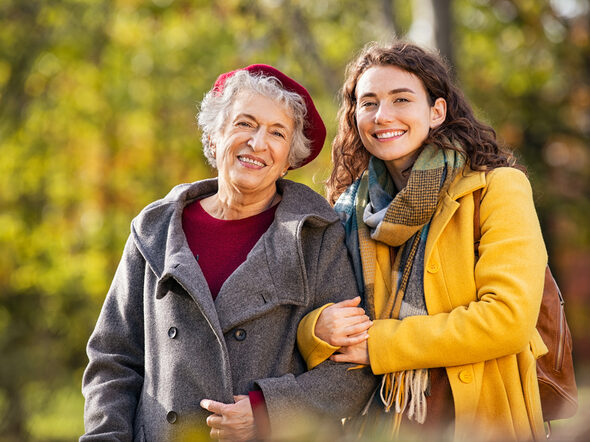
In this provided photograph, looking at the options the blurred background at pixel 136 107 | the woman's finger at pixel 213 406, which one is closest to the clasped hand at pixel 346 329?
the woman's finger at pixel 213 406

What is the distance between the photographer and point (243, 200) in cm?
292

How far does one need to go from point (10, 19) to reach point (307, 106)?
6381 mm

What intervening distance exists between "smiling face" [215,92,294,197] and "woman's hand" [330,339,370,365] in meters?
0.74

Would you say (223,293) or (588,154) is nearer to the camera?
(223,293)

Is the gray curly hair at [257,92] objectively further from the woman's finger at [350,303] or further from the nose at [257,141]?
the woman's finger at [350,303]

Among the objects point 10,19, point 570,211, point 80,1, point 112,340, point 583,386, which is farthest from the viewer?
point 570,211

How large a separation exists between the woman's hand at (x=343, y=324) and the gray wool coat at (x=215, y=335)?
0.10 meters

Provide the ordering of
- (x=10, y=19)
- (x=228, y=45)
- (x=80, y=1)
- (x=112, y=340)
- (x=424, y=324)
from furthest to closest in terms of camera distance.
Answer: (x=228, y=45) → (x=80, y=1) → (x=10, y=19) → (x=112, y=340) → (x=424, y=324)

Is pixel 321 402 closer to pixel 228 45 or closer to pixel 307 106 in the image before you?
pixel 307 106

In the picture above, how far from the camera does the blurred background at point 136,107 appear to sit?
322 inches

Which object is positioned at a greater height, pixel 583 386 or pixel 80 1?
pixel 80 1

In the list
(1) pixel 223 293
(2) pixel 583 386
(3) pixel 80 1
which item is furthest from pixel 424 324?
(3) pixel 80 1

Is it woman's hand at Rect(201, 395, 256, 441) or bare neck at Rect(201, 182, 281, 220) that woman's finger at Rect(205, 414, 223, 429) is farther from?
bare neck at Rect(201, 182, 281, 220)

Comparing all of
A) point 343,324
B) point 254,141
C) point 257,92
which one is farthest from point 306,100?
point 343,324
